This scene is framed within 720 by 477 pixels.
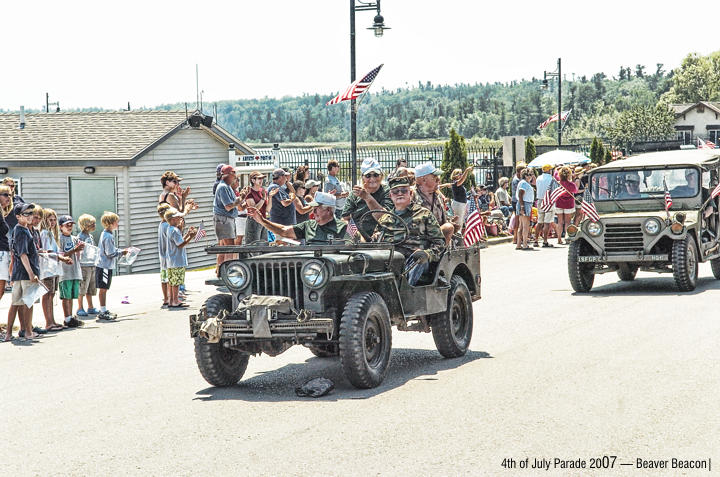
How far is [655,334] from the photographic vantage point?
11844 mm

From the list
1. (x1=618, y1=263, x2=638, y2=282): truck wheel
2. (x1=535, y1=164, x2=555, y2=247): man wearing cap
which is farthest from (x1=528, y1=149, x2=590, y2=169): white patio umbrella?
(x1=618, y1=263, x2=638, y2=282): truck wheel

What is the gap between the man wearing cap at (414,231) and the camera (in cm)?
1009

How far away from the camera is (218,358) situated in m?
9.22

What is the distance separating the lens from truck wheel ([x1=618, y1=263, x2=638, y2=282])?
1636 cm

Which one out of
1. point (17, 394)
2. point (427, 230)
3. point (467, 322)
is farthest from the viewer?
point (467, 322)

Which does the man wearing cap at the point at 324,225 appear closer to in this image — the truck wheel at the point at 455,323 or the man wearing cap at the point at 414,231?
the man wearing cap at the point at 414,231

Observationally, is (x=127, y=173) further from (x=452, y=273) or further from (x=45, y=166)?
(x=452, y=273)

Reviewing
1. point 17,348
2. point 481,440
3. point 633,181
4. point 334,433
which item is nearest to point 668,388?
point 481,440

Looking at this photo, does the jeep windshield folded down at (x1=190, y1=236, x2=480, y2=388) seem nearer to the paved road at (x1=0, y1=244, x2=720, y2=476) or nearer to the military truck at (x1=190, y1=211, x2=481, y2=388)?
the military truck at (x1=190, y1=211, x2=481, y2=388)

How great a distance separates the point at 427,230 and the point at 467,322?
1.27 m

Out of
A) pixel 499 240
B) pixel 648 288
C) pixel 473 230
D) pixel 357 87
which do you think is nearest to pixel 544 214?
pixel 499 240

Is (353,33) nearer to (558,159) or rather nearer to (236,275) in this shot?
(558,159)

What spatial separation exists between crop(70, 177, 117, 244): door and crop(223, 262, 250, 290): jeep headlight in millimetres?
16608

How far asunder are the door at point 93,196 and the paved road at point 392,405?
1217 cm
